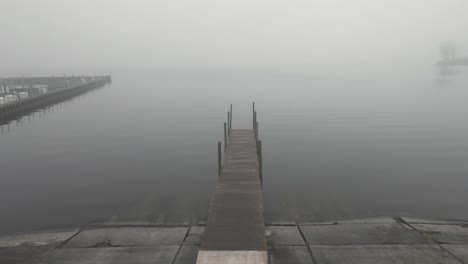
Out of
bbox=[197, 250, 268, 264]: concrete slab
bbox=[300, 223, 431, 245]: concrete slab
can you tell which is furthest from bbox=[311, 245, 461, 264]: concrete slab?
bbox=[197, 250, 268, 264]: concrete slab

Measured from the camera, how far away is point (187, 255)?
49.9ft

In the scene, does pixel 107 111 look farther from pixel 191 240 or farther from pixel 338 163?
pixel 191 240

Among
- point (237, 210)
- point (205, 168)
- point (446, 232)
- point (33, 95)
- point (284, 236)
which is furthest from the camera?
point (33, 95)

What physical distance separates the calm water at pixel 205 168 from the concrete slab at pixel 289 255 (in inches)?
223

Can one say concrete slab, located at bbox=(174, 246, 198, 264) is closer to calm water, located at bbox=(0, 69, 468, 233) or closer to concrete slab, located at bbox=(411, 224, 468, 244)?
calm water, located at bbox=(0, 69, 468, 233)

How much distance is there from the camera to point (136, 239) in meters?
17.2

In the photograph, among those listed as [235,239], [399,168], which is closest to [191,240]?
[235,239]

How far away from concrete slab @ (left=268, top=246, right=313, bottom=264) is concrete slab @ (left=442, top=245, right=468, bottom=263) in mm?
6595

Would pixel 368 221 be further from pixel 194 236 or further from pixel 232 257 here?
pixel 232 257

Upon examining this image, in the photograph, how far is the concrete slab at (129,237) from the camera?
54.7 ft

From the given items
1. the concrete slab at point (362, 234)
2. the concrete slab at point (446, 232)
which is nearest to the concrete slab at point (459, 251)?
the concrete slab at point (446, 232)

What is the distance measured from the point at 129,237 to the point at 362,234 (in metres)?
12.4

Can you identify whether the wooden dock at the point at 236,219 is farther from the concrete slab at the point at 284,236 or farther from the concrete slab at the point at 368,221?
the concrete slab at the point at 368,221

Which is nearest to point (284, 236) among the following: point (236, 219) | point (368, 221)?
point (236, 219)
